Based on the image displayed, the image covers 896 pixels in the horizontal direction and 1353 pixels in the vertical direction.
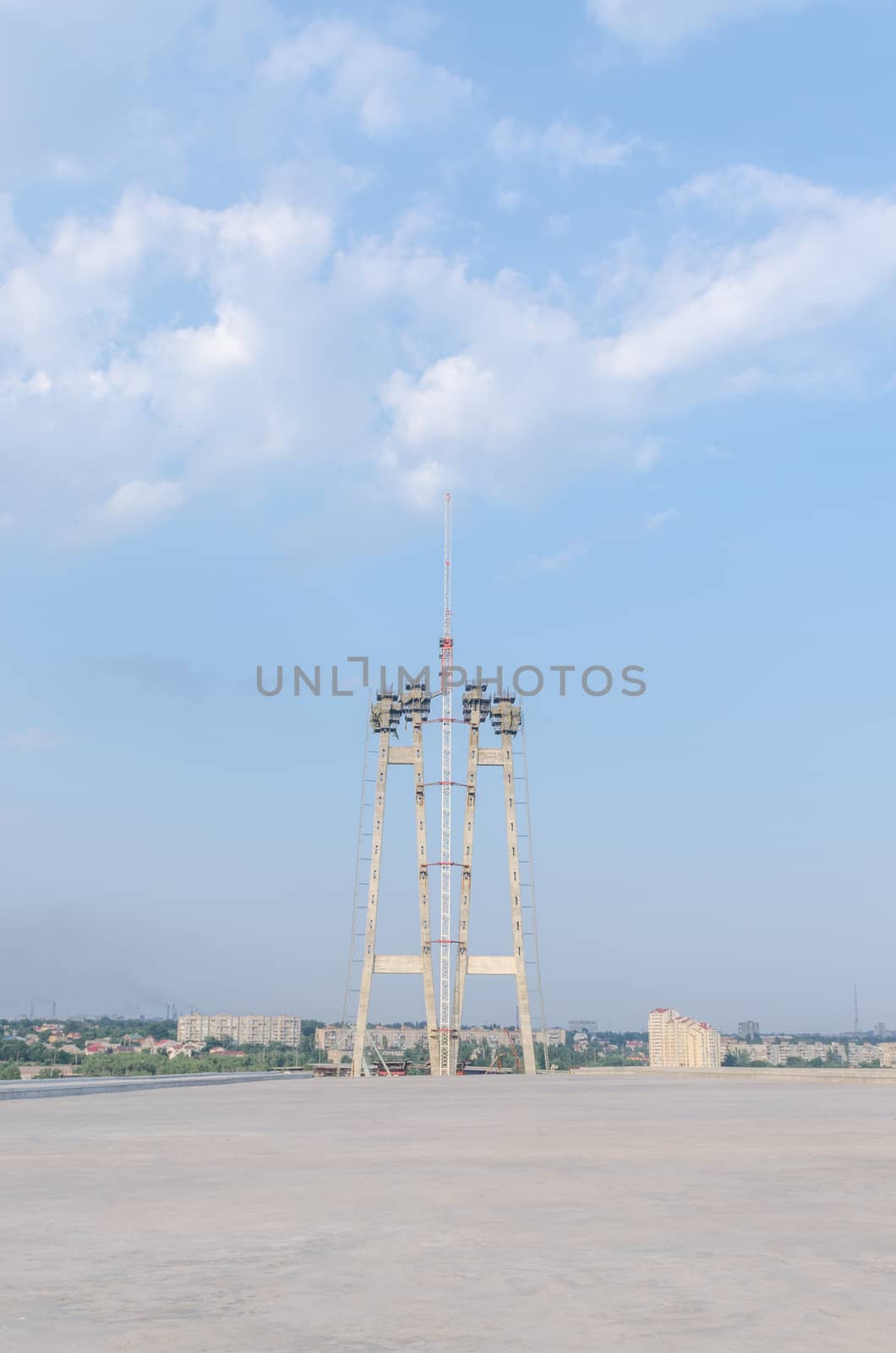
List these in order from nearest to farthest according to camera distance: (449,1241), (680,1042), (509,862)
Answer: (449,1241) < (509,862) < (680,1042)

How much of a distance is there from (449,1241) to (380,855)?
46637mm

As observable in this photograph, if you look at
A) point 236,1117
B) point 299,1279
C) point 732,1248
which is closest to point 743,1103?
point 236,1117

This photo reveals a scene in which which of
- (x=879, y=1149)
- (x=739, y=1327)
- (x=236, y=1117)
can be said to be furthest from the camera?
(x=236, y=1117)

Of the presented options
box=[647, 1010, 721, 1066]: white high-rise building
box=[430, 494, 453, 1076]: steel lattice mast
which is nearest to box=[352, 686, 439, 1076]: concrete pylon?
box=[430, 494, 453, 1076]: steel lattice mast

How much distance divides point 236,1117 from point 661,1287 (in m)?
14.9

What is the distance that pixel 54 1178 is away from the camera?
36.7ft

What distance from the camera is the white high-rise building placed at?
88250 millimetres

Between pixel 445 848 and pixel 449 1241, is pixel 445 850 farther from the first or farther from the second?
pixel 449 1241

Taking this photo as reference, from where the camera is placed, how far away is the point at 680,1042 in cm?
9888

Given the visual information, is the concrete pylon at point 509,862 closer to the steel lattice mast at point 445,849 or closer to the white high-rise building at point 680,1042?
the steel lattice mast at point 445,849

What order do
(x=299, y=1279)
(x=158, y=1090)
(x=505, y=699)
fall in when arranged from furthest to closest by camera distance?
(x=505, y=699)
(x=158, y=1090)
(x=299, y=1279)

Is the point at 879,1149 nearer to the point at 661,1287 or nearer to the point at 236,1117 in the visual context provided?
the point at 661,1287

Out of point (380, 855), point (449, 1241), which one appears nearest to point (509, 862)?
point (380, 855)

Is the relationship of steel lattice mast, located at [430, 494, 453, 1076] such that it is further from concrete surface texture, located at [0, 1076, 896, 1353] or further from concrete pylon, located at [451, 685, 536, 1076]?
concrete surface texture, located at [0, 1076, 896, 1353]
